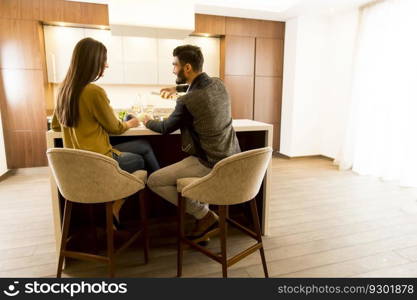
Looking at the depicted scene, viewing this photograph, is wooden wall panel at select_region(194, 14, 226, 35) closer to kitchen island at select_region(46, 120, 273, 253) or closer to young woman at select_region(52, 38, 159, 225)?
kitchen island at select_region(46, 120, 273, 253)

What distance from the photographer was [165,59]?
4.81 meters

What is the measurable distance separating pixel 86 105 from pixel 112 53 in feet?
10.7

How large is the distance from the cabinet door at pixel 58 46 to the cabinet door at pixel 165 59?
1.22 meters

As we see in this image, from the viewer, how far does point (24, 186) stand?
12.4 feet

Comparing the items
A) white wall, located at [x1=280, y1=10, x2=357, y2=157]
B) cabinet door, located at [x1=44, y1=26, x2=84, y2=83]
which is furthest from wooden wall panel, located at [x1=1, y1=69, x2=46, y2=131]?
white wall, located at [x1=280, y1=10, x2=357, y2=157]

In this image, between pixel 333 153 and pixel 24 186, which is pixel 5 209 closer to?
pixel 24 186

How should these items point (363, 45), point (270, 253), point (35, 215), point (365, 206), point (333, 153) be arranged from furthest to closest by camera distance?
point (333, 153)
point (363, 45)
point (365, 206)
point (35, 215)
point (270, 253)

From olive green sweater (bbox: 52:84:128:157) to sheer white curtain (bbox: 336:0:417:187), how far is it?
3.76m

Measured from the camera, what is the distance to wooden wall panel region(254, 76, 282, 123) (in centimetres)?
531

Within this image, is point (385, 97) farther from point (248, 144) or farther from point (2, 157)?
point (2, 157)

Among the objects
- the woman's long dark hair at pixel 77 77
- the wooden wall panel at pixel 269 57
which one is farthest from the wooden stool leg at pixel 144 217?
the wooden wall panel at pixel 269 57

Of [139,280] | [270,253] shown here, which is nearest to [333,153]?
[270,253]

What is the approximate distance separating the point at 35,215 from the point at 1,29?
9.11ft

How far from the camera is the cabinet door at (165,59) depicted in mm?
4766
